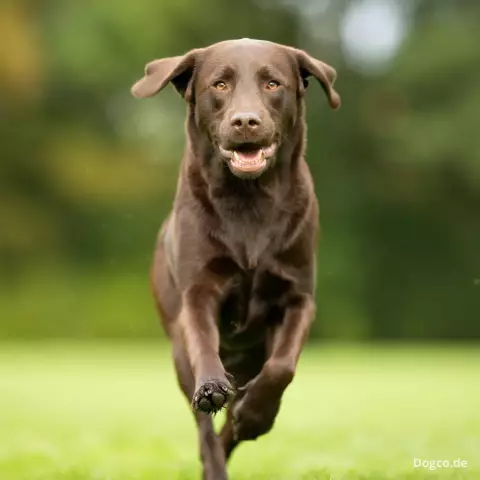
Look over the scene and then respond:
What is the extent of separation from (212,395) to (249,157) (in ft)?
3.14

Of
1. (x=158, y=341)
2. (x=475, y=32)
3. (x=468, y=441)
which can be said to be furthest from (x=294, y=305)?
(x=475, y=32)

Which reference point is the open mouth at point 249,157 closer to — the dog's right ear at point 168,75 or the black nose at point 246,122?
the black nose at point 246,122

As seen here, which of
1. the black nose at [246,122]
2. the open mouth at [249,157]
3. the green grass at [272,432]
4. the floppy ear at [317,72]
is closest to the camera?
the black nose at [246,122]

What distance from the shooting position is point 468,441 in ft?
23.0

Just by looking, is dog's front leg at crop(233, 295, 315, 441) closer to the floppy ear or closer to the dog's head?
the dog's head

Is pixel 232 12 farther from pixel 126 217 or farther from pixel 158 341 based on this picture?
pixel 158 341

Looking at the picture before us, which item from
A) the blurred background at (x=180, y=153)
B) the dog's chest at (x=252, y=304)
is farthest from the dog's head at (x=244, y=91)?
the blurred background at (x=180, y=153)

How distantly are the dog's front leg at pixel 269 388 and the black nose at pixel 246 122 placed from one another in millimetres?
842

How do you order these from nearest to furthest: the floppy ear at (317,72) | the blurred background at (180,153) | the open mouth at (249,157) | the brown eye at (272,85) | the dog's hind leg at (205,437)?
the open mouth at (249,157), the brown eye at (272,85), the dog's hind leg at (205,437), the floppy ear at (317,72), the blurred background at (180,153)

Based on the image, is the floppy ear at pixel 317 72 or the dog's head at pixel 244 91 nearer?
the dog's head at pixel 244 91

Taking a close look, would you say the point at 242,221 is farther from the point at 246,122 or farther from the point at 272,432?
the point at 272,432

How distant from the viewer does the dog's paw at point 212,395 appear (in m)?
4.64

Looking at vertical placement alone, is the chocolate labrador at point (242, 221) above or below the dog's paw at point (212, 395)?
above

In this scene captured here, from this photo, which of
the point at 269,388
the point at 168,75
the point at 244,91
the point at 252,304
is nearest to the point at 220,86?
the point at 244,91
